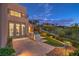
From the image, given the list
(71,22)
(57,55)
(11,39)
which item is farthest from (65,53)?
(11,39)

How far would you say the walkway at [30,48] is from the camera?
834 cm

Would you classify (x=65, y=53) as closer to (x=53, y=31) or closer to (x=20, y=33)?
(x=53, y=31)

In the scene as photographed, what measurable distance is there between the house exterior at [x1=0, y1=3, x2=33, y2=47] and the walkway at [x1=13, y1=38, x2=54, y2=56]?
0.20 meters

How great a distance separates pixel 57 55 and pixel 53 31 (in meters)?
0.60

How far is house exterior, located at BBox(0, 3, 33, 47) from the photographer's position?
27.2ft

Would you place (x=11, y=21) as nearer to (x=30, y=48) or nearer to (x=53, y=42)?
(x=30, y=48)

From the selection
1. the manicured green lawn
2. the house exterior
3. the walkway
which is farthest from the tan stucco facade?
the manicured green lawn

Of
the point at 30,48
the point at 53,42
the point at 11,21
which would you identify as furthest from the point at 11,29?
the point at 53,42

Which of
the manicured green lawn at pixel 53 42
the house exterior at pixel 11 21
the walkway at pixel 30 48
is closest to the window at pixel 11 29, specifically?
the house exterior at pixel 11 21

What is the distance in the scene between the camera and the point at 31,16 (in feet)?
27.3

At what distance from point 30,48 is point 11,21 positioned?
82 cm

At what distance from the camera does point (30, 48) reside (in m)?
8.35

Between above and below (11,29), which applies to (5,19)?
above

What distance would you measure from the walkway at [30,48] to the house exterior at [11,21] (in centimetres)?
20
